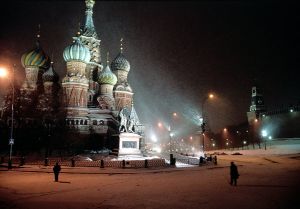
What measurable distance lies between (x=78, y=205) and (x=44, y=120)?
3681 cm

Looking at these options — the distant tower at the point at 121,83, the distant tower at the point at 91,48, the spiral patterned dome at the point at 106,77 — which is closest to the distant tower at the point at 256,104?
the distant tower at the point at 121,83

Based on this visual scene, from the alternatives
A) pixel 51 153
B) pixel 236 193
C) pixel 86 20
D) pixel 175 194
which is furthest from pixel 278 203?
pixel 86 20

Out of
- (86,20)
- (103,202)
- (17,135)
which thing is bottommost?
(103,202)

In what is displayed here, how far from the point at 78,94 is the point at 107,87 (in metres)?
11.8

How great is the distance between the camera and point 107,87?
2547 inches

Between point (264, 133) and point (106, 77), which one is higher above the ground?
point (106, 77)

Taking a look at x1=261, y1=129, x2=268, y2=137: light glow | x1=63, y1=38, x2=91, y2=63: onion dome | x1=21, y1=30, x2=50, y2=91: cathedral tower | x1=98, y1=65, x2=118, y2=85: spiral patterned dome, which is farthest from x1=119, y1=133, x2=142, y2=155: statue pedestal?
x1=261, y1=129, x2=268, y2=137: light glow

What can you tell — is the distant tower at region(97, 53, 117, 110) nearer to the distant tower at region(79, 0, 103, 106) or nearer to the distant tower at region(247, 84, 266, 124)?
the distant tower at region(79, 0, 103, 106)

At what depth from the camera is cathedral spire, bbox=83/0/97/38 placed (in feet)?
218

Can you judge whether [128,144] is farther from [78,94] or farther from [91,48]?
[91,48]

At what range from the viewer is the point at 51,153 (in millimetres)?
42812

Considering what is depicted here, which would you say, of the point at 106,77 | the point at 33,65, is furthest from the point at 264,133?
the point at 33,65

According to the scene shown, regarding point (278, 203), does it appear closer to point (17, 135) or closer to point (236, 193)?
point (236, 193)

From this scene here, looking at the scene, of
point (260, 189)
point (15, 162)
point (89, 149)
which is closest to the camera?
point (260, 189)
